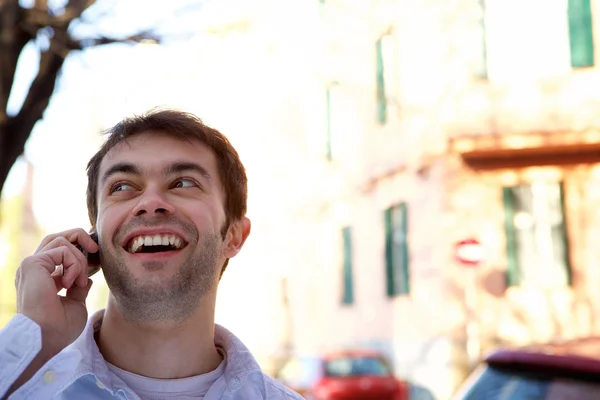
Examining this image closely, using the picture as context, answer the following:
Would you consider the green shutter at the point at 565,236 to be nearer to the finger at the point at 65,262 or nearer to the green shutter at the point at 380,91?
the green shutter at the point at 380,91

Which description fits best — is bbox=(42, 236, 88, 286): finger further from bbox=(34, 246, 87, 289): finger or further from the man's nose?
the man's nose

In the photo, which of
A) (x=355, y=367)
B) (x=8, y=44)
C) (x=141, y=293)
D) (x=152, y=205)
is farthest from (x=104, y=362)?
(x=355, y=367)

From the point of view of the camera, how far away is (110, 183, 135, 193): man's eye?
280 centimetres

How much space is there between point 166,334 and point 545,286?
48.5ft

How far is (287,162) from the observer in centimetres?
2700

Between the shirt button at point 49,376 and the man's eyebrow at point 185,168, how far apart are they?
690 millimetres

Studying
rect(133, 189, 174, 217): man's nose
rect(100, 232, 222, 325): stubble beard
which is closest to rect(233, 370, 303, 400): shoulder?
rect(100, 232, 222, 325): stubble beard

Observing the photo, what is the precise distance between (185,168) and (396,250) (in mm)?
16938

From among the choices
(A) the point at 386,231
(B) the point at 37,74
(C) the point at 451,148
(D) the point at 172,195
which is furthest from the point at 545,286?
(D) the point at 172,195

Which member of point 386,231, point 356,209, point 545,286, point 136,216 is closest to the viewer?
point 136,216

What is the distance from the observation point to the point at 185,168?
287 cm

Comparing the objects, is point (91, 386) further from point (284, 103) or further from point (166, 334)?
point (284, 103)

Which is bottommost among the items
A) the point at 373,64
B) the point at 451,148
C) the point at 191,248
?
the point at 191,248

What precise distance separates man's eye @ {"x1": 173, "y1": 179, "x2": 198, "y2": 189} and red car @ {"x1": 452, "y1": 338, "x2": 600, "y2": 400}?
156 cm
